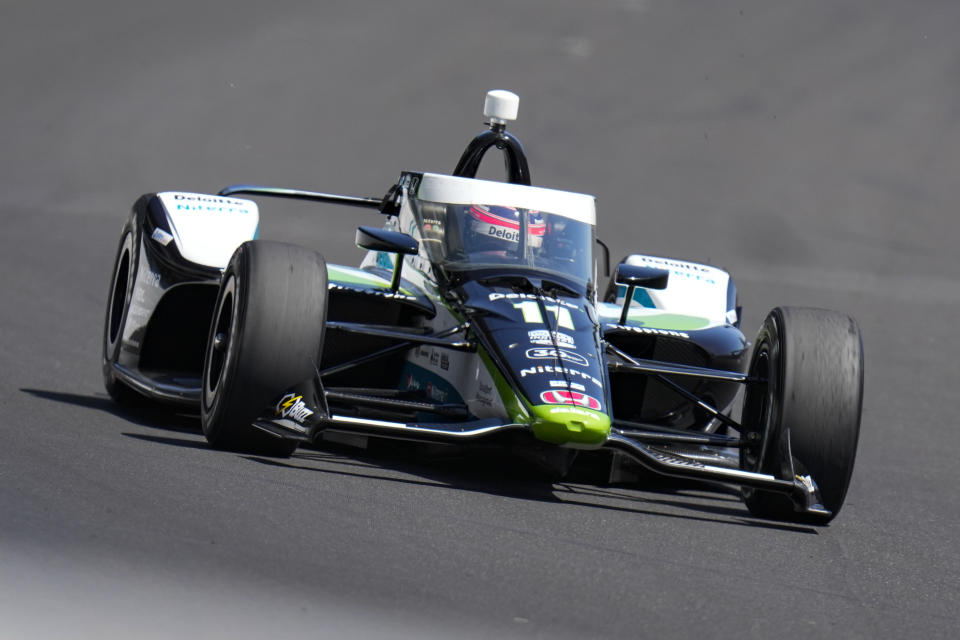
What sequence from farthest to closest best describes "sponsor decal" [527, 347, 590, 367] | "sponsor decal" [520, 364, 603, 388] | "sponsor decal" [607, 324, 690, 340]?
"sponsor decal" [607, 324, 690, 340]
"sponsor decal" [527, 347, 590, 367]
"sponsor decal" [520, 364, 603, 388]

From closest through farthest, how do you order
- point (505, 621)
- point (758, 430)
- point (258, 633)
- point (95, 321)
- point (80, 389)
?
point (258, 633) → point (505, 621) → point (758, 430) → point (80, 389) → point (95, 321)

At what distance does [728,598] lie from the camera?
17.1 ft

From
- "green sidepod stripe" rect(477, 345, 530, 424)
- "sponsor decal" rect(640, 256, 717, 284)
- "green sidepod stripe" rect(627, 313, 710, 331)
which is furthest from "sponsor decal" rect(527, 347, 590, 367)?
"sponsor decal" rect(640, 256, 717, 284)

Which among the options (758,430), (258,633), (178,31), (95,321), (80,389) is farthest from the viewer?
(178,31)

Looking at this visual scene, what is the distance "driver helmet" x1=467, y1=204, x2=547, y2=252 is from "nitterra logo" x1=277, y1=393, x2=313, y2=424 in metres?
1.44

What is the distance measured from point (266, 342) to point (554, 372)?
1231mm

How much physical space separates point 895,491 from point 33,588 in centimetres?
574

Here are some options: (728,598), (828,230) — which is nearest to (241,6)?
(828,230)

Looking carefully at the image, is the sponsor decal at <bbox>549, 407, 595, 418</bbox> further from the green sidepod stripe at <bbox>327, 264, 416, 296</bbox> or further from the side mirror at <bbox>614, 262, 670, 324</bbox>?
the green sidepod stripe at <bbox>327, 264, 416, 296</bbox>

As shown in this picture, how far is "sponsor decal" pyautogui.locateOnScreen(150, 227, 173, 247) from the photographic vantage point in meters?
8.31

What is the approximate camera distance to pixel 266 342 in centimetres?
650

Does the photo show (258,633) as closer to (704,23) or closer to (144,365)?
(144,365)

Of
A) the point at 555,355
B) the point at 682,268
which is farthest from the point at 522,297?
the point at 682,268

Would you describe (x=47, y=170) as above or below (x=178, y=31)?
below
